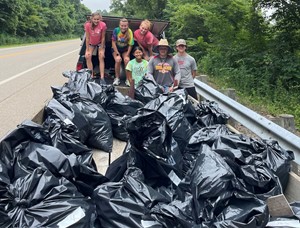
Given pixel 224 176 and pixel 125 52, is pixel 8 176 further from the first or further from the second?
pixel 125 52

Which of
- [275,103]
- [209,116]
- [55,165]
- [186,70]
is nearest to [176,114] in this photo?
[209,116]

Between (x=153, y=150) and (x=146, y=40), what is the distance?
4.80 m

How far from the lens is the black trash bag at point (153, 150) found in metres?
2.88

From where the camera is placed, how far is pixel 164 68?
5871 millimetres

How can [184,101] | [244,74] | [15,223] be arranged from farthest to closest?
[244,74], [184,101], [15,223]

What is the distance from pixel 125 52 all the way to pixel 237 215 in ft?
18.5

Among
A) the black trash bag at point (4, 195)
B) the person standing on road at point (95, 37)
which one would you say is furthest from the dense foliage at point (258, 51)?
the black trash bag at point (4, 195)

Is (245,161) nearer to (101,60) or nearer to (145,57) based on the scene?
(145,57)

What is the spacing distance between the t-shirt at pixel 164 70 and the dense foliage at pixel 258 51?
7.44 feet

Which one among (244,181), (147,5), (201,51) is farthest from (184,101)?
(147,5)

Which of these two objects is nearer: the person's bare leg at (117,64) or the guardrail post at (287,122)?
the guardrail post at (287,122)

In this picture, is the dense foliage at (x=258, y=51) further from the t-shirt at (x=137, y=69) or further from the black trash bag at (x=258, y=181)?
the black trash bag at (x=258, y=181)

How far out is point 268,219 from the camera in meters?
2.21

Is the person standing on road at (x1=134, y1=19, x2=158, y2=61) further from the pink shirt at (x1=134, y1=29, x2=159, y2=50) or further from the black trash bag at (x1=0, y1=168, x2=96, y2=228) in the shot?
the black trash bag at (x1=0, y1=168, x2=96, y2=228)
